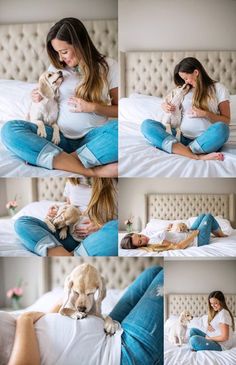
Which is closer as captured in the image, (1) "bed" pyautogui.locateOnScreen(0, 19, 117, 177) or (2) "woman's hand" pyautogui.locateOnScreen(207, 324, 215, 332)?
(1) "bed" pyautogui.locateOnScreen(0, 19, 117, 177)

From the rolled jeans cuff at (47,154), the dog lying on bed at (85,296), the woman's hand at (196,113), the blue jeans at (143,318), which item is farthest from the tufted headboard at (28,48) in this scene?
the blue jeans at (143,318)

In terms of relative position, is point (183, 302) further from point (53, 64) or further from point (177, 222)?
point (53, 64)

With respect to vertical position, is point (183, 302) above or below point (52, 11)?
below

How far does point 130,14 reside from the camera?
8.20 feet

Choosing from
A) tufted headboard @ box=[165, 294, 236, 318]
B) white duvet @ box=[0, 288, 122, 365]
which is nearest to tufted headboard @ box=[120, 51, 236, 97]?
tufted headboard @ box=[165, 294, 236, 318]

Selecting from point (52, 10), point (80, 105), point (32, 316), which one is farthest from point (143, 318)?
point (52, 10)

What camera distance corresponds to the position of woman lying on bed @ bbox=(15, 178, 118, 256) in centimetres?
256

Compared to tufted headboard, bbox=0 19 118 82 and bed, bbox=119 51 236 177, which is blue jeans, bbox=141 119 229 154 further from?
tufted headboard, bbox=0 19 118 82

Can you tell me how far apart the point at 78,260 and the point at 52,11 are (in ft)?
3.61

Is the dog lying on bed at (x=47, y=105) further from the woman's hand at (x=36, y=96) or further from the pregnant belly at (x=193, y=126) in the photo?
the pregnant belly at (x=193, y=126)

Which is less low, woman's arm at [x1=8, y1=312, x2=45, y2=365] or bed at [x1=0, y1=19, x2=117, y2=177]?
bed at [x1=0, y1=19, x2=117, y2=177]

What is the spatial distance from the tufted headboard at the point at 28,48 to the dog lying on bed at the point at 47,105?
48 millimetres

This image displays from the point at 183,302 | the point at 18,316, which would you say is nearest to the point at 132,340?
the point at 183,302

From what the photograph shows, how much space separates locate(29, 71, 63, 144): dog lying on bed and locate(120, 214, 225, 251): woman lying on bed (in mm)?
561
